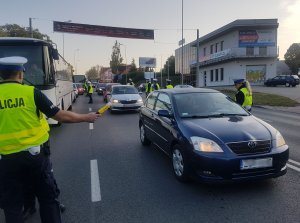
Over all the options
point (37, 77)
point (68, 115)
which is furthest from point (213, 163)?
point (37, 77)

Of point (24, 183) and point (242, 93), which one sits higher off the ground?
point (242, 93)

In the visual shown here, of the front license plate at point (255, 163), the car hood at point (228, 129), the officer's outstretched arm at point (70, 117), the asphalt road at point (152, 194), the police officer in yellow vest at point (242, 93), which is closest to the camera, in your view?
the officer's outstretched arm at point (70, 117)

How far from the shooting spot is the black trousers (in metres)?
3.01

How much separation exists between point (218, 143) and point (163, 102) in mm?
2402

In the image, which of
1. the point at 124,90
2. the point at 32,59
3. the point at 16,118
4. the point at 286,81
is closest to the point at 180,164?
the point at 16,118

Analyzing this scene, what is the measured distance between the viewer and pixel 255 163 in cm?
478

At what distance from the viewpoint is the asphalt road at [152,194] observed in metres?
4.16

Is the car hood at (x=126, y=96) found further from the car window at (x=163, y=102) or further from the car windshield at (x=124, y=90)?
the car window at (x=163, y=102)

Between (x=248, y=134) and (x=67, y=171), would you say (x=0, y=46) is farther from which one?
(x=248, y=134)

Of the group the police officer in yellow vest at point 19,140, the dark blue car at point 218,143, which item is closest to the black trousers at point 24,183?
the police officer in yellow vest at point 19,140

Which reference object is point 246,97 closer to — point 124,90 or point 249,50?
point 124,90

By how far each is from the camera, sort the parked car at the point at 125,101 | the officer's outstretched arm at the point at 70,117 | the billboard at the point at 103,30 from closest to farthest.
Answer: the officer's outstretched arm at the point at 70,117, the parked car at the point at 125,101, the billboard at the point at 103,30

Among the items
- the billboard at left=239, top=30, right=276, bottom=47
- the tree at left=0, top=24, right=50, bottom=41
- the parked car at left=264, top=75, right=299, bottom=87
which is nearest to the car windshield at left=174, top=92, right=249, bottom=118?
the parked car at left=264, top=75, right=299, bottom=87

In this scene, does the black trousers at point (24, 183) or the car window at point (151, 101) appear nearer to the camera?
the black trousers at point (24, 183)
